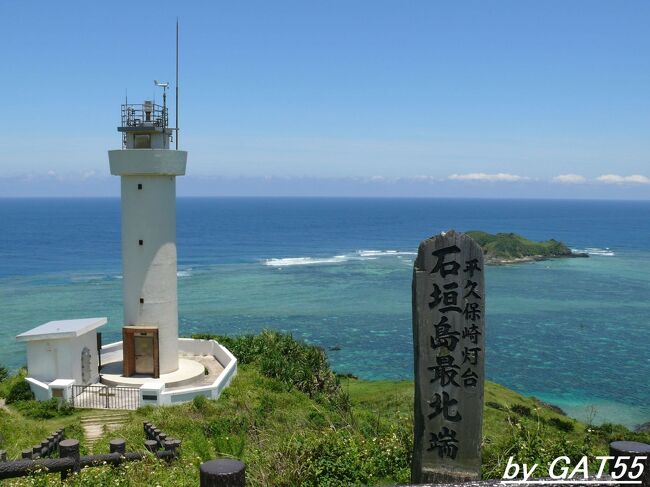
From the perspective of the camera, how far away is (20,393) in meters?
15.2

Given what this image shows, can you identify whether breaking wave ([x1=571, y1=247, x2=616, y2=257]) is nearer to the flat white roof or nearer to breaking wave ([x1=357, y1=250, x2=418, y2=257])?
breaking wave ([x1=357, y1=250, x2=418, y2=257])

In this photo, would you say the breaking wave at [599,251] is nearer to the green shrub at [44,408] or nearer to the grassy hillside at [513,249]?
the grassy hillside at [513,249]

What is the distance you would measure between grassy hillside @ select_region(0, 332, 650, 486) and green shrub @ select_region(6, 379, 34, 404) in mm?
835

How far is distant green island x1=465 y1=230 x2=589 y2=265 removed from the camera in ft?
235

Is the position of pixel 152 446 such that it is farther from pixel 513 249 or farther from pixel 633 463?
pixel 513 249

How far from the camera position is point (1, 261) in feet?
231

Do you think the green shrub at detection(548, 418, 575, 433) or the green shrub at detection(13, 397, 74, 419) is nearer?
the green shrub at detection(13, 397, 74, 419)

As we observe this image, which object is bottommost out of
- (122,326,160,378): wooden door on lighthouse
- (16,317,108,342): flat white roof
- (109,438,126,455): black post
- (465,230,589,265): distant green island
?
(465,230,589,265): distant green island

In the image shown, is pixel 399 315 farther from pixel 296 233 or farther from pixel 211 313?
pixel 296 233

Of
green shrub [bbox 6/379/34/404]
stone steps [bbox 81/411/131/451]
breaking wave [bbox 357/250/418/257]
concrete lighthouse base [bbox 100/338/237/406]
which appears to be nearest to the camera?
stone steps [bbox 81/411/131/451]

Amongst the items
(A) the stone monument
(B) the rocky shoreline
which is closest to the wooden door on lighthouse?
(A) the stone monument

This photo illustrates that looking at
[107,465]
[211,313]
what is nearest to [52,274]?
[211,313]

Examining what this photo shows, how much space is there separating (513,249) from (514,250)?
0.19 m

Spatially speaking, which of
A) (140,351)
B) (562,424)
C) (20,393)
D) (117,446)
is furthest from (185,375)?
(562,424)
